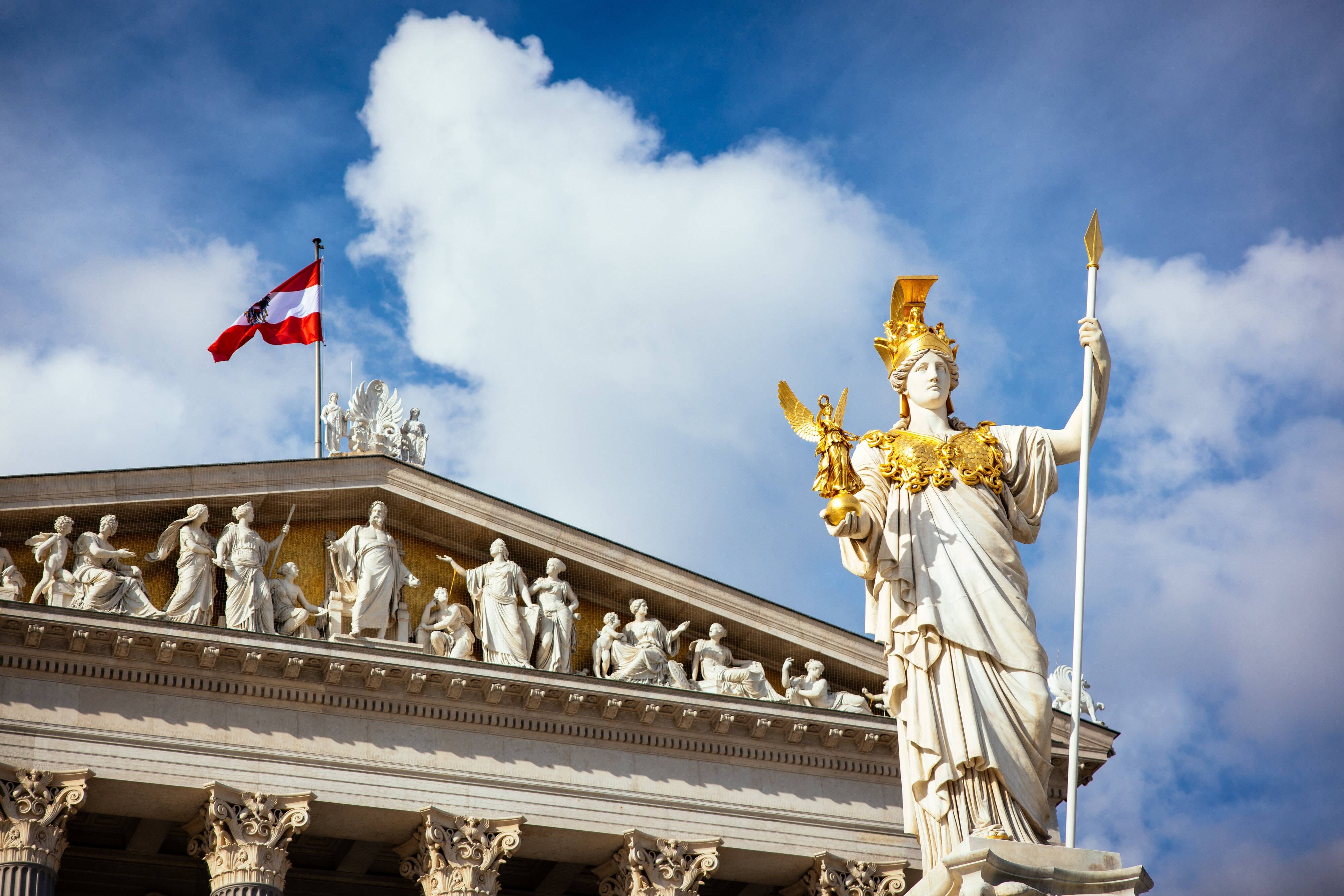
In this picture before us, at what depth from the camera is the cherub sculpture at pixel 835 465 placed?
859cm

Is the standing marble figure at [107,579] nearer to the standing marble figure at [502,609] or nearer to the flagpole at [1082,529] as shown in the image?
the standing marble figure at [502,609]

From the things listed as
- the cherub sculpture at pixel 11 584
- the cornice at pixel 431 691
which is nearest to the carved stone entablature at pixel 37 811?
the cornice at pixel 431 691

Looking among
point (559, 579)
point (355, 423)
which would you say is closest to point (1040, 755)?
point (559, 579)

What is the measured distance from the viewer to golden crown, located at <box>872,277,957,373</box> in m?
9.78

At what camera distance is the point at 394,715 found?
24.4 m

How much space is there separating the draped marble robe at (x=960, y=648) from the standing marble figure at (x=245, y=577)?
16.3 metres

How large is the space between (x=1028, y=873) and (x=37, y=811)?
17776 mm

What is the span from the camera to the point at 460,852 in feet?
77.9

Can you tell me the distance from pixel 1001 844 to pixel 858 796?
63.4 ft

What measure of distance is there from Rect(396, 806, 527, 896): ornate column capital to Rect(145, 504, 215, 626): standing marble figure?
156 inches

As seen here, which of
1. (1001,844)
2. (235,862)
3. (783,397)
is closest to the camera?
(1001,844)

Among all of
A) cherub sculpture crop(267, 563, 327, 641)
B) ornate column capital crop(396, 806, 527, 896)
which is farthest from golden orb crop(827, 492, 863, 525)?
cherub sculpture crop(267, 563, 327, 641)

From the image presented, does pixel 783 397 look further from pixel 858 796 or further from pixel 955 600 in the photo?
pixel 858 796

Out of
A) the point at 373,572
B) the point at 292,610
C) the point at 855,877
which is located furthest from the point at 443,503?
the point at 855,877
